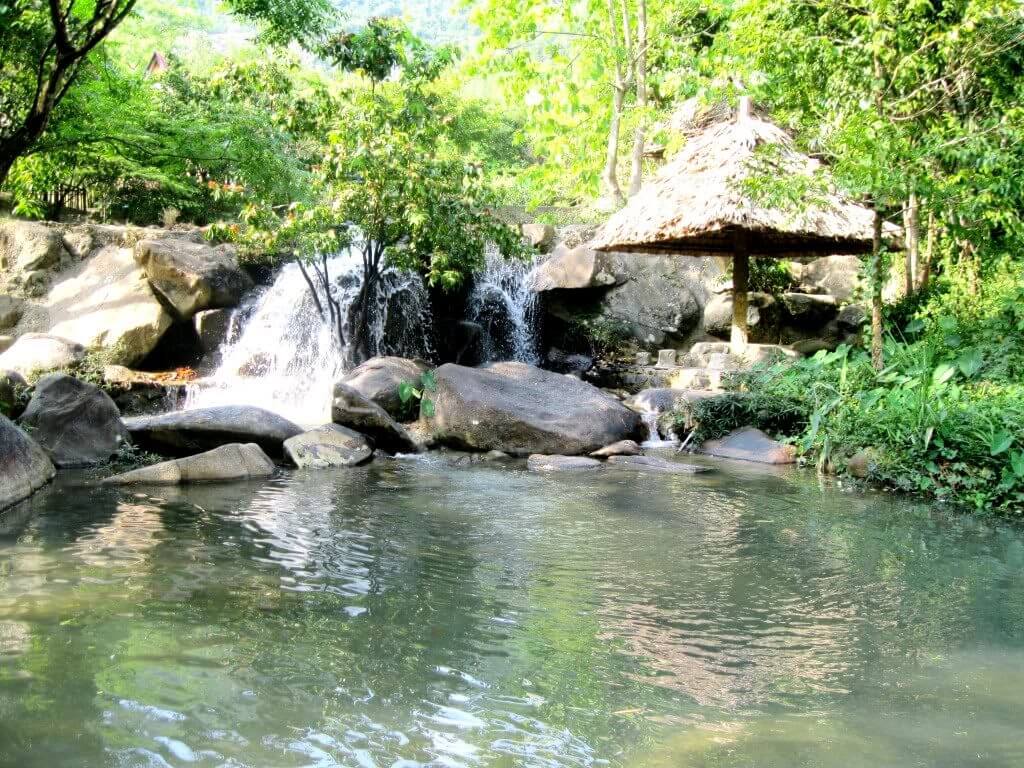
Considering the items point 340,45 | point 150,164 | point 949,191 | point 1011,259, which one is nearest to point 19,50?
point 150,164

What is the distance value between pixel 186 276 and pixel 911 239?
1155cm

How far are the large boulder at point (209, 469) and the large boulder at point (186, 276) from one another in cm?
677

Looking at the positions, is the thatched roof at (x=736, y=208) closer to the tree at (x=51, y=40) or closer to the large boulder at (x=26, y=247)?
the tree at (x=51, y=40)

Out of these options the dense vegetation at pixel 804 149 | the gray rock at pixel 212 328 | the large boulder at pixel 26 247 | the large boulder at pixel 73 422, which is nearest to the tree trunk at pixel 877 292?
the dense vegetation at pixel 804 149

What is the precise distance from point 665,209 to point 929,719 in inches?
407

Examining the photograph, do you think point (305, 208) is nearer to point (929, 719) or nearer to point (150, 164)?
point (150, 164)

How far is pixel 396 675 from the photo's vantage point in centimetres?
375

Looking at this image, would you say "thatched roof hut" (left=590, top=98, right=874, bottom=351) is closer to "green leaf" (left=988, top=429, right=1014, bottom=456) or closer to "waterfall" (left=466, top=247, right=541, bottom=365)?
"waterfall" (left=466, top=247, right=541, bottom=365)

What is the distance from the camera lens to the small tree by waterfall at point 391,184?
37.9ft

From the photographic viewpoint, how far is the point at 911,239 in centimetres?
1279

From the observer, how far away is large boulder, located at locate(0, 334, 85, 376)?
513 inches

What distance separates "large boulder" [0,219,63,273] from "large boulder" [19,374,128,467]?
283 inches

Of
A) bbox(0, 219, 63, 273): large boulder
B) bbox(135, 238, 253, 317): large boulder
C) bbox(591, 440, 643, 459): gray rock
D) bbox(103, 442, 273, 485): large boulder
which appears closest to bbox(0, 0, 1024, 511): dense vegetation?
bbox(135, 238, 253, 317): large boulder

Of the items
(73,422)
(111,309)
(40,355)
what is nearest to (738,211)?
(73,422)
